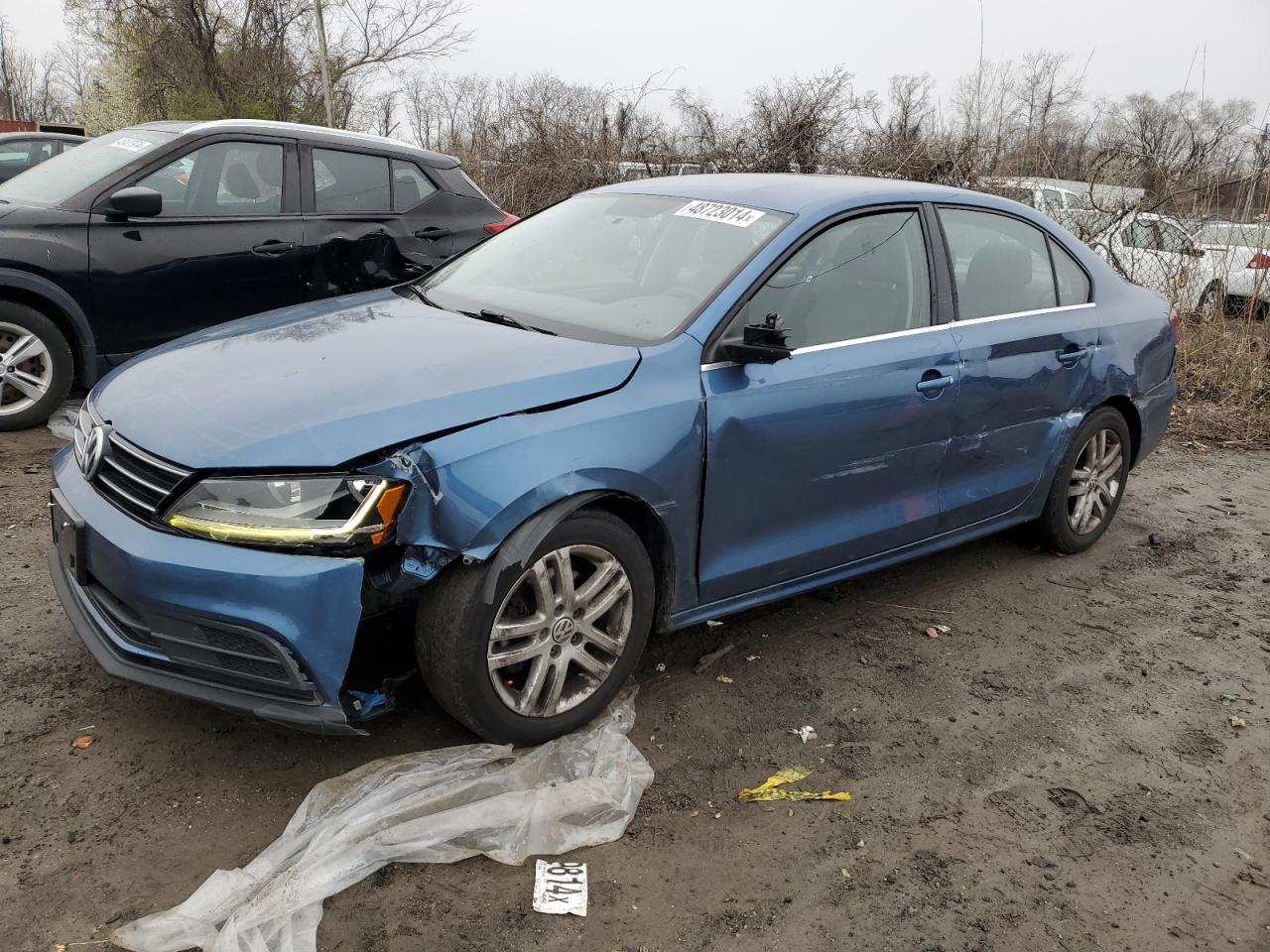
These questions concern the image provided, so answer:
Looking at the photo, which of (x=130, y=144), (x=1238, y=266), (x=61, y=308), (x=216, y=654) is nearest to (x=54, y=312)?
(x=61, y=308)

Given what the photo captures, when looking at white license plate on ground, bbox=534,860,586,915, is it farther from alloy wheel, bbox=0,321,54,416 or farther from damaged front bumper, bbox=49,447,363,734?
alloy wheel, bbox=0,321,54,416

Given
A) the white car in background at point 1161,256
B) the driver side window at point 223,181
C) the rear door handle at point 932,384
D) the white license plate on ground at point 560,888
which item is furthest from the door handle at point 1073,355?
the white car in background at point 1161,256

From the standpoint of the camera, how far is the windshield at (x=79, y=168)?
18.4 ft

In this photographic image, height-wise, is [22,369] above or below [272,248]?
below

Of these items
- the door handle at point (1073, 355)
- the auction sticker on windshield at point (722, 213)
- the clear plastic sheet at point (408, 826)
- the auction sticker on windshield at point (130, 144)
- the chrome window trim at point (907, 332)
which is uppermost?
the auction sticker on windshield at point (130, 144)

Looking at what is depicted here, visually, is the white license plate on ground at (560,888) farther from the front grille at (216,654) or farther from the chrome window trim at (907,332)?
the chrome window trim at (907,332)

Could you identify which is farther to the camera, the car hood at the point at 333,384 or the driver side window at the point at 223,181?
the driver side window at the point at 223,181

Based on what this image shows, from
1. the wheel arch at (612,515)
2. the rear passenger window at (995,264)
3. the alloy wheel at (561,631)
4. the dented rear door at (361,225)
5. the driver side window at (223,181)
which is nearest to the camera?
the wheel arch at (612,515)

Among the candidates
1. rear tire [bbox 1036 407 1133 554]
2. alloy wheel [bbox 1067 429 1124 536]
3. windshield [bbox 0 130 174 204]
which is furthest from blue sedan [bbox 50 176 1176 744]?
windshield [bbox 0 130 174 204]

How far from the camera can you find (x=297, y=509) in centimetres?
252

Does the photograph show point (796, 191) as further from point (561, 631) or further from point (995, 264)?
point (561, 631)

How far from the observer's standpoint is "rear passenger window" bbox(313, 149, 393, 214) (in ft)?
20.4

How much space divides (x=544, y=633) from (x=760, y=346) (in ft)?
3.49

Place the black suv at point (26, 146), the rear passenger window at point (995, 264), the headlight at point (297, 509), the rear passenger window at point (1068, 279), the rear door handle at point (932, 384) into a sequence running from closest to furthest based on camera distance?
the headlight at point (297, 509), the rear door handle at point (932, 384), the rear passenger window at point (995, 264), the rear passenger window at point (1068, 279), the black suv at point (26, 146)
